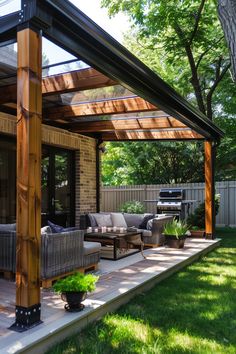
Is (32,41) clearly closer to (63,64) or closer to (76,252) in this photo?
(63,64)

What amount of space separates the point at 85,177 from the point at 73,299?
6165 mm

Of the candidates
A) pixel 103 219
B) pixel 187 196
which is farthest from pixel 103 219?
pixel 187 196

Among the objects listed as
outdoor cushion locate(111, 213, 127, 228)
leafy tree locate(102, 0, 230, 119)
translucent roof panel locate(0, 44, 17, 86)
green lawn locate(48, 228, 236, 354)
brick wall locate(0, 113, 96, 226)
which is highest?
leafy tree locate(102, 0, 230, 119)

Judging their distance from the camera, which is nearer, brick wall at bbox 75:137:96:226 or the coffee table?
the coffee table

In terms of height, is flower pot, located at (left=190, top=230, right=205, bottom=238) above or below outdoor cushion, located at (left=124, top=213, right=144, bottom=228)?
below

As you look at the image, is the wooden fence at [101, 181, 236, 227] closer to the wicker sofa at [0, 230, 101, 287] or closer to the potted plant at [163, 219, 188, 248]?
the potted plant at [163, 219, 188, 248]

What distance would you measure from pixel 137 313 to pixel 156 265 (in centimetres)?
202

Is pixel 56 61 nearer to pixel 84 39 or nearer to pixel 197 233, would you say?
pixel 84 39

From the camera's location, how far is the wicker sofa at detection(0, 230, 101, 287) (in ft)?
14.7

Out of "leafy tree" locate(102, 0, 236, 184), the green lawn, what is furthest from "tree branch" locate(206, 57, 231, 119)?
the green lawn

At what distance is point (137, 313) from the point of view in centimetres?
394

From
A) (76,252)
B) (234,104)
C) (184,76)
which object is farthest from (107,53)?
(234,104)

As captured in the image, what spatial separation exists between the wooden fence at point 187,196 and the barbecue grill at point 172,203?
1318 mm

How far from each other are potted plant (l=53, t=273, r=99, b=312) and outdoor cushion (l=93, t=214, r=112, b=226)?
470 cm
